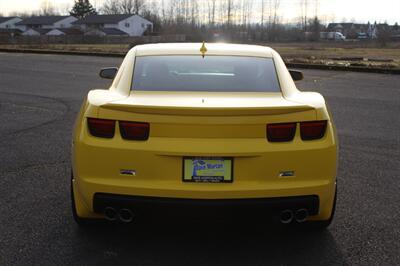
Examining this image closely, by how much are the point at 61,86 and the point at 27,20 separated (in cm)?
12232

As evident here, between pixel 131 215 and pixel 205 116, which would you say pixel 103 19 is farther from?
pixel 205 116

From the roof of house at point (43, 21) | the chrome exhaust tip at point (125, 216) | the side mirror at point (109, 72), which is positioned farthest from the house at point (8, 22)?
the chrome exhaust tip at point (125, 216)

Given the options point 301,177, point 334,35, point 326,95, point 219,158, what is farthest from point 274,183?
point 334,35

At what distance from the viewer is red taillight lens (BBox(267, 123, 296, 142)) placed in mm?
3291

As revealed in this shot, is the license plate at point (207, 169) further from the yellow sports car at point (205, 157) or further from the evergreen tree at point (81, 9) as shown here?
the evergreen tree at point (81, 9)

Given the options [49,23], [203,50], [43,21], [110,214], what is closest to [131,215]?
[110,214]

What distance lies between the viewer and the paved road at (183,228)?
3.47m

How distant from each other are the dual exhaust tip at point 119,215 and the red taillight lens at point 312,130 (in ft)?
4.23

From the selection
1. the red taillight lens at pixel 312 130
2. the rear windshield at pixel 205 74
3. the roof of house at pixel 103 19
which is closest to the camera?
the red taillight lens at pixel 312 130

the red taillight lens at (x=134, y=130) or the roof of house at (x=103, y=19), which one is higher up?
the roof of house at (x=103, y=19)

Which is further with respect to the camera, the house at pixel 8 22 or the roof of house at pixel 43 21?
the house at pixel 8 22

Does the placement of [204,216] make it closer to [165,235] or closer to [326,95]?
[165,235]

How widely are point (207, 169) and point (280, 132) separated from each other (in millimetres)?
539

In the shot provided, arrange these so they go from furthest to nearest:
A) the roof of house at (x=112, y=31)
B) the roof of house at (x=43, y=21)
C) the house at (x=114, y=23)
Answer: the roof of house at (x=43, y=21), the house at (x=114, y=23), the roof of house at (x=112, y=31)
